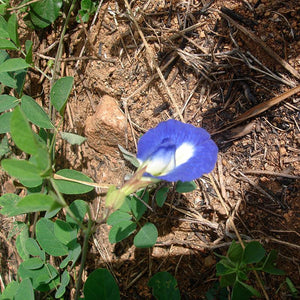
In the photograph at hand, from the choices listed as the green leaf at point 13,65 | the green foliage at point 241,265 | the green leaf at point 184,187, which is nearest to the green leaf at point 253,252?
the green foliage at point 241,265

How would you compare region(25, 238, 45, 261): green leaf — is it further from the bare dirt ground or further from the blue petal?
the blue petal

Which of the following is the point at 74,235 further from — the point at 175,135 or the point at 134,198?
the point at 175,135

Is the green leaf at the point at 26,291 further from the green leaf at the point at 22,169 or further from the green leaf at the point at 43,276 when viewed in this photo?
the green leaf at the point at 22,169

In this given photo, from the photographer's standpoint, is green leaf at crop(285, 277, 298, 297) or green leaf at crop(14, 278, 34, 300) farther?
green leaf at crop(14, 278, 34, 300)

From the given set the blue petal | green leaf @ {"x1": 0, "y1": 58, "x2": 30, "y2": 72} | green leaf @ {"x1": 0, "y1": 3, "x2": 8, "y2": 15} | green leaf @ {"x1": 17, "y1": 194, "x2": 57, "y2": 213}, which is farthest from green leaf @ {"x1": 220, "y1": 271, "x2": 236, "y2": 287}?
green leaf @ {"x1": 0, "y1": 3, "x2": 8, "y2": 15}

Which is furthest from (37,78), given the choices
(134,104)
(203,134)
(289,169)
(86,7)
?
(289,169)
